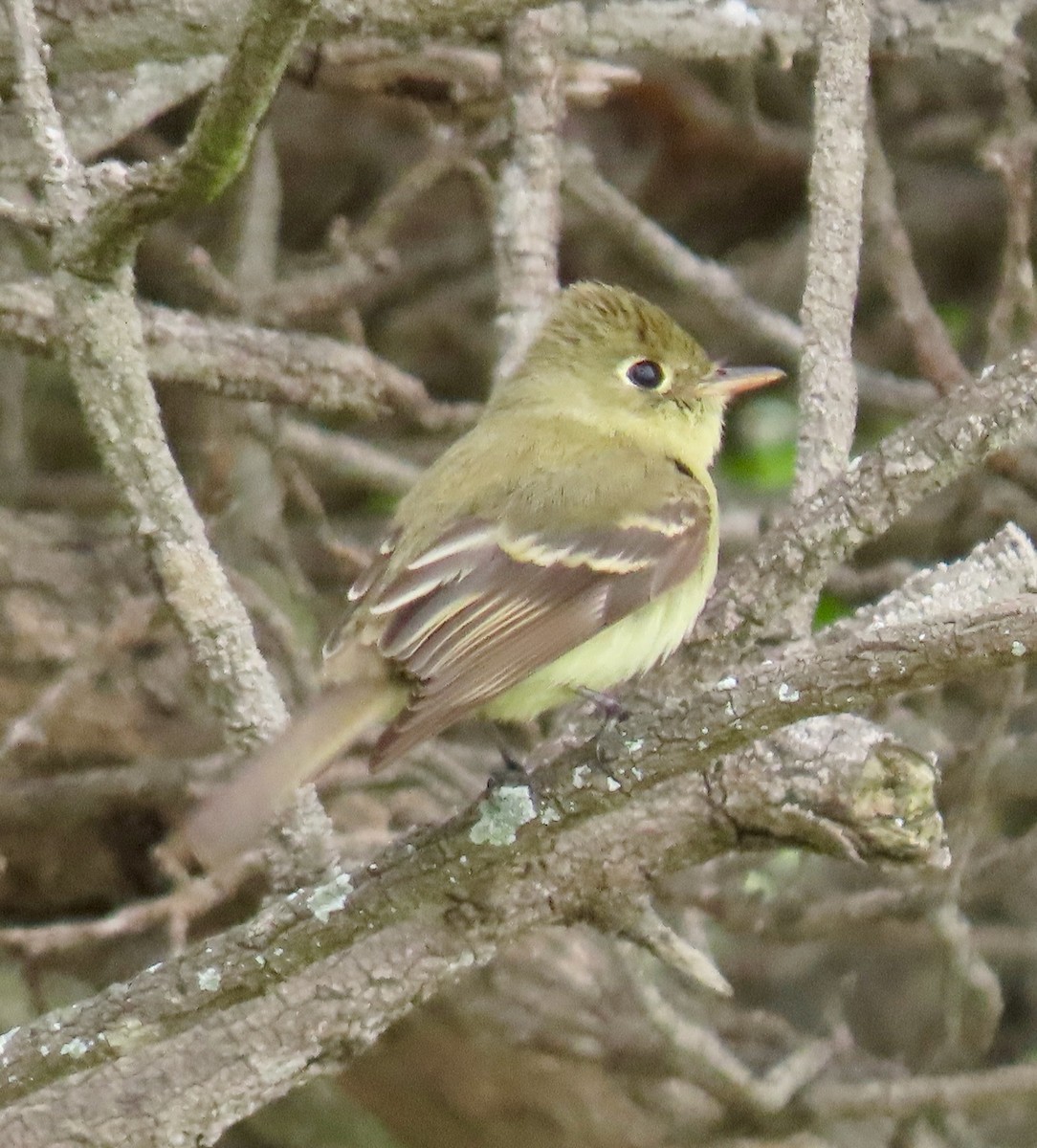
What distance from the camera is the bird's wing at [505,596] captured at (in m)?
2.76

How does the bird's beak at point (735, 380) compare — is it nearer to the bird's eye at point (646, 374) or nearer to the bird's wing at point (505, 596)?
the bird's eye at point (646, 374)

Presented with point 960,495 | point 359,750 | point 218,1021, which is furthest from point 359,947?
point 960,495

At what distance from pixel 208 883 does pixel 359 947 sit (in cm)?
86

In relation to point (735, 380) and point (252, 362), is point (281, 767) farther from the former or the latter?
point (735, 380)

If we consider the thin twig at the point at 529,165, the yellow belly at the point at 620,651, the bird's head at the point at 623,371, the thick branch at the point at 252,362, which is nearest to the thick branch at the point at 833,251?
the yellow belly at the point at 620,651

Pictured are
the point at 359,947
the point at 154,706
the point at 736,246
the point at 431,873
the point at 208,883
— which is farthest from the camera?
the point at 736,246

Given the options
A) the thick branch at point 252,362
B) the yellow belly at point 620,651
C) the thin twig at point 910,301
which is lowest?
the yellow belly at point 620,651

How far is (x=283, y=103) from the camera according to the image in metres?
5.08

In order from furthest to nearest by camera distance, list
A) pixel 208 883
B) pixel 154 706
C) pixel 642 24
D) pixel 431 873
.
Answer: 1. pixel 154 706
2. pixel 642 24
3. pixel 208 883
4. pixel 431 873

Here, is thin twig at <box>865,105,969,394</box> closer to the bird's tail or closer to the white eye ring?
the white eye ring

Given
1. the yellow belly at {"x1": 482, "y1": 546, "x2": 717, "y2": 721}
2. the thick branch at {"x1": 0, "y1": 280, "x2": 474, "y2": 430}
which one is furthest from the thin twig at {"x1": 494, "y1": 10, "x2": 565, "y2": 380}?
the yellow belly at {"x1": 482, "y1": 546, "x2": 717, "y2": 721}

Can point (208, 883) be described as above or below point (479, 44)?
below

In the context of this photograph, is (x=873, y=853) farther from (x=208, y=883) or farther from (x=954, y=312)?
(x=954, y=312)

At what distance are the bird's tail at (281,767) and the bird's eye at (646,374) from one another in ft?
3.72
